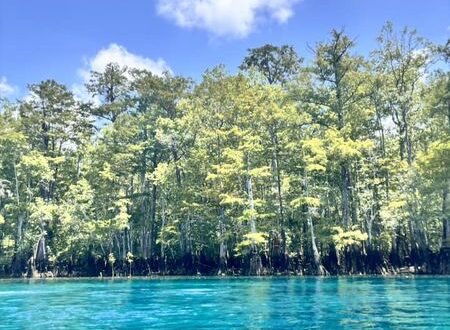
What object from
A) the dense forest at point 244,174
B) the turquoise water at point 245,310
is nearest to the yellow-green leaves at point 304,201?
the dense forest at point 244,174

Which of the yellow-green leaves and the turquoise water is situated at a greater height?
the yellow-green leaves

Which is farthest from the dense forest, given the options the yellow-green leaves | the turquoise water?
the turquoise water

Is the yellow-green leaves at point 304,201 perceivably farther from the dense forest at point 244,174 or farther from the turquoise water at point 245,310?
the turquoise water at point 245,310

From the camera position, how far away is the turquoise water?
1091 cm

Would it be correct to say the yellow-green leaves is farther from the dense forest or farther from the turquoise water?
the turquoise water

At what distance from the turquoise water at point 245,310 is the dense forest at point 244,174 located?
1023 cm

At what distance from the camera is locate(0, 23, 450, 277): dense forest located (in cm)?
2906

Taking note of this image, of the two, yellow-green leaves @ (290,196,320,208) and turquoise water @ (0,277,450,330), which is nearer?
turquoise water @ (0,277,450,330)

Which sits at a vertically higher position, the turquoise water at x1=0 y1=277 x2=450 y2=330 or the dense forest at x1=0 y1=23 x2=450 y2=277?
the dense forest at x1=0 y1=23 x2=450 y2=277

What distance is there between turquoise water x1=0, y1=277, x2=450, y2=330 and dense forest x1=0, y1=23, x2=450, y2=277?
1023cm

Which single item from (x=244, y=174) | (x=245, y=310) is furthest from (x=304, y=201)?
(x=245, y=310)

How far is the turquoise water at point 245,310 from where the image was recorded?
10906 millimetres

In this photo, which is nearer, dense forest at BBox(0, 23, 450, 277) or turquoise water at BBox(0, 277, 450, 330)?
turquoise water at BBox(0, 277, 450, 330)

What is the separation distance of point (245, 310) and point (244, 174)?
17.5 meters
